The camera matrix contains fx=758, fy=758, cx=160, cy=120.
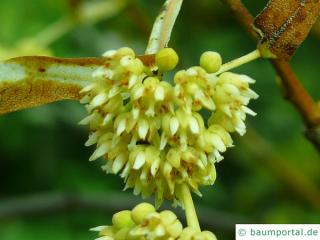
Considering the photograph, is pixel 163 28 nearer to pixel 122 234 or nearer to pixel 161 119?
pixel 161 119

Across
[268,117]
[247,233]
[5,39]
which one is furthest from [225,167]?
[247,233]

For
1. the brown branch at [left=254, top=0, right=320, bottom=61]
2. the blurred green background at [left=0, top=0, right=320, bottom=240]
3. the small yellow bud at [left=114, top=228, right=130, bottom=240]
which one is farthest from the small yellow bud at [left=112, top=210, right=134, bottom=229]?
the blurred green background at [left=0, top=0, right=320, bottom=240]

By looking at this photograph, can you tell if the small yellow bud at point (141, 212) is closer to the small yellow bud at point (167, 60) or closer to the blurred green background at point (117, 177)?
the small yellow bud at point (167, 60)

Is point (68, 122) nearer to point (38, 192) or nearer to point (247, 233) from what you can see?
point (38, 192)

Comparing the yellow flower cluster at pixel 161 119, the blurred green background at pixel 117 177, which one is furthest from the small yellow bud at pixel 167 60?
the blurred green background at pixel 117 177

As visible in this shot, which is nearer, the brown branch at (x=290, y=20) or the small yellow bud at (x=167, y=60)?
the small yellow bud at (x=167, y=60)

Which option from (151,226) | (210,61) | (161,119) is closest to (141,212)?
(151,226)
